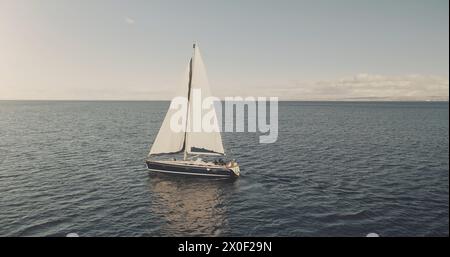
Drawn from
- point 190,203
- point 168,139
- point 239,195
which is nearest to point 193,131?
point 168,139

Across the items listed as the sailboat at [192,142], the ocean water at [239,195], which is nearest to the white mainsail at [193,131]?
the sailboat at [192,142]

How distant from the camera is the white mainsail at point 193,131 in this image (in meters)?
49.7

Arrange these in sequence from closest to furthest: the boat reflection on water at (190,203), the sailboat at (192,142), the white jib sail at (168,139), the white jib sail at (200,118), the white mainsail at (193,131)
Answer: the boat reflection on water at (190,203) → the white jib sail at (200,118) → the sailboat at (192,142) → the white mainsail at (193,131) → the white jib sail at (168,139)

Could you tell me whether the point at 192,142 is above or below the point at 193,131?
below

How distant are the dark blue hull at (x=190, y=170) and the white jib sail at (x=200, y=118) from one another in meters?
3.48

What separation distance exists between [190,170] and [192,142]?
4.69 m

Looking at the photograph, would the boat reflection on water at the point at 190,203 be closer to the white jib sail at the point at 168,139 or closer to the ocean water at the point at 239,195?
the ocean water at the point at 239,195

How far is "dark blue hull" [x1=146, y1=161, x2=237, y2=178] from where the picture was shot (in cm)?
4975

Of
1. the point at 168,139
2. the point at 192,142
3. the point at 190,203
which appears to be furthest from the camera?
the point at 168,139

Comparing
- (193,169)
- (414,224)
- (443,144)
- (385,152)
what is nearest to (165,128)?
(193,169)

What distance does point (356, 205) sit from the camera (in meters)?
40.0

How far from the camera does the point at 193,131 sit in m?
52.6

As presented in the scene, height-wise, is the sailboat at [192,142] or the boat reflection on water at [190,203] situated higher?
the sailboat at [192,142]

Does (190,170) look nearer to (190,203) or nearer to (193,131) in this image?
(193,131)
